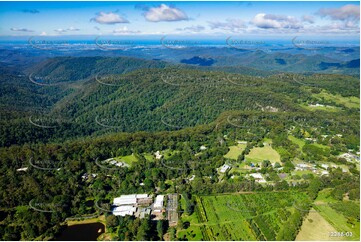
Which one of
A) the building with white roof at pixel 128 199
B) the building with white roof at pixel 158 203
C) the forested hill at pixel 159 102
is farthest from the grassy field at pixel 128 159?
the forested hill at pixel 159 102

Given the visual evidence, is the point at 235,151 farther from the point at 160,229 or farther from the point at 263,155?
the point at 160,229

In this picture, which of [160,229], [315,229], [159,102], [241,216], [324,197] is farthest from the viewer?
[159,102]

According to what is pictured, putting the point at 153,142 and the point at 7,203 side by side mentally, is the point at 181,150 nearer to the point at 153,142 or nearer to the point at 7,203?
the point at 153,142

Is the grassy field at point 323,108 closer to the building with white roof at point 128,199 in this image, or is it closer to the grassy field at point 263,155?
the grassy field at point 263,155

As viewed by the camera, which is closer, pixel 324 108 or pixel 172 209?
pixel 172 209

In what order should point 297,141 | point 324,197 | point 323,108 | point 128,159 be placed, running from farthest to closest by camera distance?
point 323,108
point 297,141
point 128,159
point 324,197

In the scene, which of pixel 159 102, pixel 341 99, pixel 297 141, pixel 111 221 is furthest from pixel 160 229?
pixel 341 99
